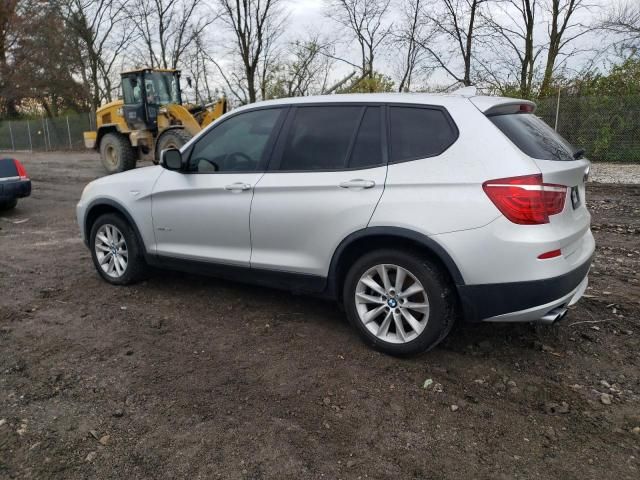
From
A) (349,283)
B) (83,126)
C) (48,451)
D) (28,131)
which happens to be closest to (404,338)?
(349,283)

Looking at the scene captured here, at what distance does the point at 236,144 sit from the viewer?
4.20 metres

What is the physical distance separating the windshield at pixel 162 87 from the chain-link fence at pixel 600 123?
34.1 ft

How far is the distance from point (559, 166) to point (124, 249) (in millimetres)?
3831

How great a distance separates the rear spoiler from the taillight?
21.3 inches

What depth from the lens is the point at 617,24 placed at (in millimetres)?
16938

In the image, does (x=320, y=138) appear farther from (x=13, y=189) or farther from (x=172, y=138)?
(x=172, y=138)

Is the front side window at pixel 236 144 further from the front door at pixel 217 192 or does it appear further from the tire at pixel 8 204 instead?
the tire at pixel 8 204

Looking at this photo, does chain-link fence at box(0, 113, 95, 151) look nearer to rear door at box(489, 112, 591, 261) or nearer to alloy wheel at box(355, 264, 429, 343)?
alloy wheel at box(355, 264, 429, 343)

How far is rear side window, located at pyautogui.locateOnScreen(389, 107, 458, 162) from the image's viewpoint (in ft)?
10.8

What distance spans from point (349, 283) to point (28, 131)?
1406 inches

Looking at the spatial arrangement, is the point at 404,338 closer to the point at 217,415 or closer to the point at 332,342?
the point at 332,342

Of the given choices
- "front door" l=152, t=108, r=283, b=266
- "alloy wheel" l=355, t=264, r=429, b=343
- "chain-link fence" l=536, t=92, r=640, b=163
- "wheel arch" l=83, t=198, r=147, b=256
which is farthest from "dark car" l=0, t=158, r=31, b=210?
"chain-link fence" l=536, t=92, r=640, b=163

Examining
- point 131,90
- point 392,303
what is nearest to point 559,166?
point 392,303

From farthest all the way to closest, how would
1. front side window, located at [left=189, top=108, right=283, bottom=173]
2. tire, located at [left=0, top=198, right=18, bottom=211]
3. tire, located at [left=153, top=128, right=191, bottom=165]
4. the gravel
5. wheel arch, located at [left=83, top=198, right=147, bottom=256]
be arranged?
1. tire, located at [left=153, top=128, right=191, bottom=165]
2. the gravel
3. tire, located at [left=0, top=198, right=18, bottom=211]
4. wheel arch, located at [left=83, top=198, right=147, bottom=256]
5. front side window, located at [left=189, top=108, right=283, bottom=173]
